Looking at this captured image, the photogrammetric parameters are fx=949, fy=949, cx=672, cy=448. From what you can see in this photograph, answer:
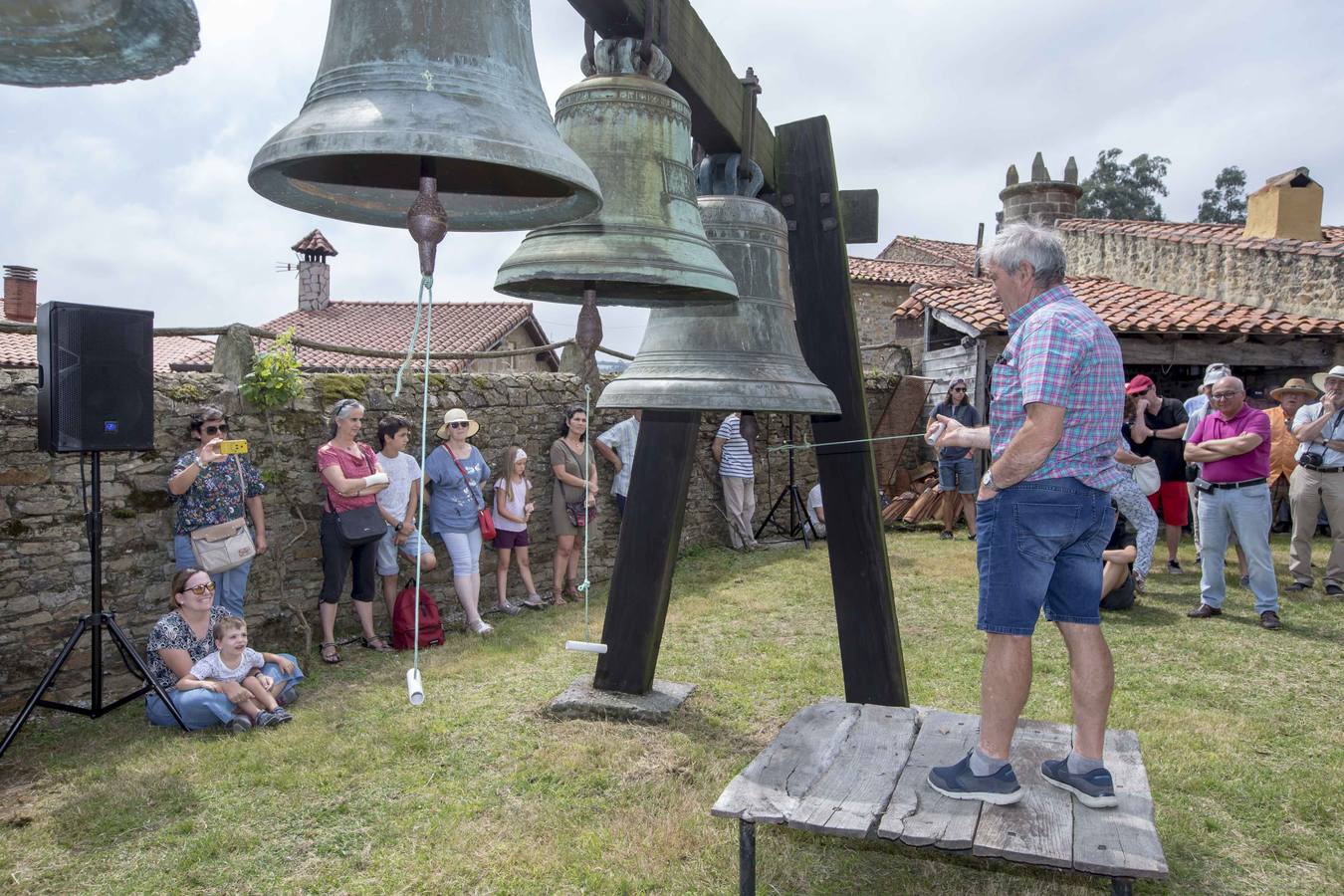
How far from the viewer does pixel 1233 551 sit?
9227 millimetres

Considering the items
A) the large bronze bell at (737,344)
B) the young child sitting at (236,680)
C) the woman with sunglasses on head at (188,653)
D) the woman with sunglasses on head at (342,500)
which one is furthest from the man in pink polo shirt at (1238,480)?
the woman with sunglasses on head at (188,653)

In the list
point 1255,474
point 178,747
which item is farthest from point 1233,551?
point 178,747

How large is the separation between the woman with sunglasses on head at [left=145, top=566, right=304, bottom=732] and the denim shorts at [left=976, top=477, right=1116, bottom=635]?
3720mm

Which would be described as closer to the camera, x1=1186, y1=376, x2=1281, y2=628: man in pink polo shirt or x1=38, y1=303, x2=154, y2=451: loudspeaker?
x1=38, y1=303, x2=154, y2=451: loudspeaker

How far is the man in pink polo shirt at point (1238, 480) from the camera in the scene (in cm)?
640

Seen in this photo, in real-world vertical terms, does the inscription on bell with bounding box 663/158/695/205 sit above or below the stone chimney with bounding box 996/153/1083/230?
below

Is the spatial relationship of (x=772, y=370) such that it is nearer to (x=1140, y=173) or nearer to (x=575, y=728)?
(x=575, y=728)

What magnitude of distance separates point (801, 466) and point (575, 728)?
844 cm

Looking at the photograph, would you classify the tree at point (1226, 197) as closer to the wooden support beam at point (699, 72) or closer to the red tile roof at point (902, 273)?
the red tile roof at point (902, 273)

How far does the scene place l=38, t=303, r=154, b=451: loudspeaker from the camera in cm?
436

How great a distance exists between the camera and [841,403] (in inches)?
149

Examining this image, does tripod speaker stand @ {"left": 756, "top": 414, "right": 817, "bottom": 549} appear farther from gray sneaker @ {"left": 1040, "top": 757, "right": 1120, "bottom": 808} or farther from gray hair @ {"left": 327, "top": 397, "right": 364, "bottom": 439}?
gray sneaker @ {"left": 1040, "top": 757, "right": 1120, "bottom": 808}

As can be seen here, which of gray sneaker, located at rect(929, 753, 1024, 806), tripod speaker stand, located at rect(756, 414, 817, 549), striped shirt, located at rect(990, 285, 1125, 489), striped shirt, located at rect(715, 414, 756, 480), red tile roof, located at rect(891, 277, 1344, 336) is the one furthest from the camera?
red tile roof, located at rect(891, 277, 1344, 336)

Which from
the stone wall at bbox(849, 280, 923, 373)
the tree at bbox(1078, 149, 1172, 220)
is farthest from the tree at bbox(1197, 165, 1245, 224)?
the stone wall at bbox(849, 280, 923, 373)
